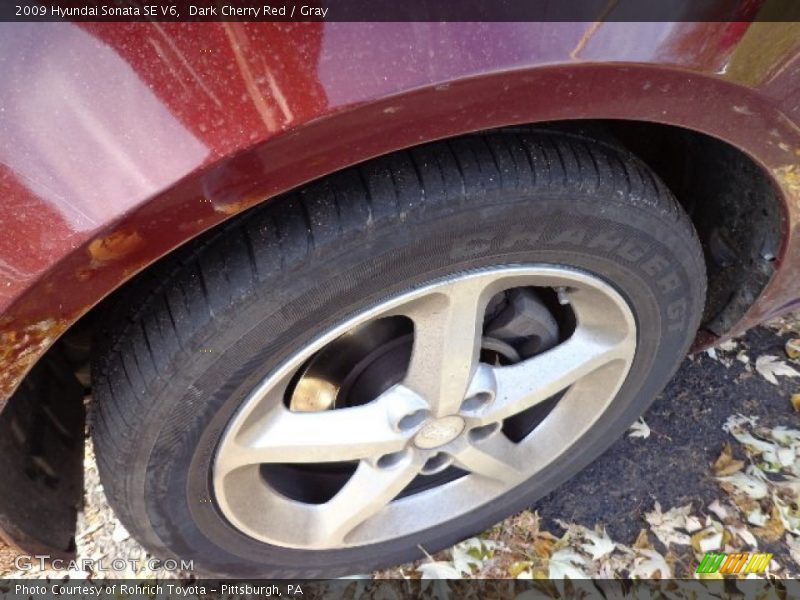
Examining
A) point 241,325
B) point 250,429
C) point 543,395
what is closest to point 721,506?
point 543,395

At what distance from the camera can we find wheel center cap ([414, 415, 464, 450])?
1.62 meters

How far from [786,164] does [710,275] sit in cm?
→ 62

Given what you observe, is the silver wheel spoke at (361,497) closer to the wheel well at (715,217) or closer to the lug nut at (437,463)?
the lug nut at (437,463)

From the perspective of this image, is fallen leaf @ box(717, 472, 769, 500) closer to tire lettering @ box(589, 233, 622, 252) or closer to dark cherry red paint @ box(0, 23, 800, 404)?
tire lettering @ box(589, 233, 622, 252)

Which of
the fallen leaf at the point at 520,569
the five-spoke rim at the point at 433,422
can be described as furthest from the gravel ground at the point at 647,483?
the five-spoke rim at the point at 433,422

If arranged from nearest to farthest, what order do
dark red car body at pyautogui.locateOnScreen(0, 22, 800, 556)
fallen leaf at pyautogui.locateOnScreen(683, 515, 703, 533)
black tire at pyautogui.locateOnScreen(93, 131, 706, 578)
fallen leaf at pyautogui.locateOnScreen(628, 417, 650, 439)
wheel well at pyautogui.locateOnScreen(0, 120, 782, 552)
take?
dark red car body at pyautogui.locateOnScreen(0, 22, 800, 556) → black tire at pyautogui.locateOnScreen(93, 131, 706, 578) → wheel well at pyautogui.locateOnScreen(0, 120, 782, 552) → fallen leaf at pyautogui.locateOnScreen(683, 515, 703, 533) → fallen leaf at pyautogui.locateOnScreen(628, 417, 650, 439)

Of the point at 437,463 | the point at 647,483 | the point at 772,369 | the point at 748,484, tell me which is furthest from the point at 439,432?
the point at 772,369

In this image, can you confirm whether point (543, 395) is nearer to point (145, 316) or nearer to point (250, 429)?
point (250, 429)

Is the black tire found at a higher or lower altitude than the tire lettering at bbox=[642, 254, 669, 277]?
higher

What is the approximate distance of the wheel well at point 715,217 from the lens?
1.58 metres

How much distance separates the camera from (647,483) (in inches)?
87.6

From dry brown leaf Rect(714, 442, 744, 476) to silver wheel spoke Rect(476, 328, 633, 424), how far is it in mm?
845

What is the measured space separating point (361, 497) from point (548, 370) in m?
A: 0.55

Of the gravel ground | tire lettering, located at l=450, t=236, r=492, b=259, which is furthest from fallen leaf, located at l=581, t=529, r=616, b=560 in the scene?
tire lettering, located at l=450, t=236, r=492, b=259
